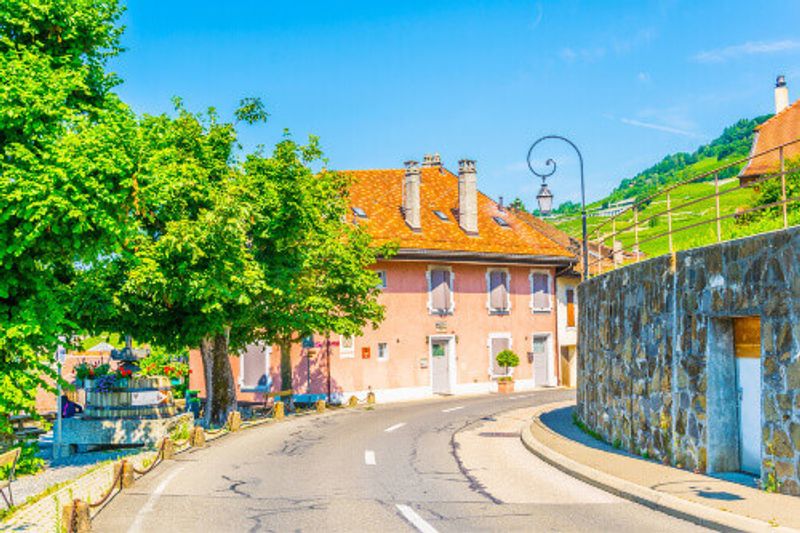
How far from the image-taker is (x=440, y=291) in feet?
125

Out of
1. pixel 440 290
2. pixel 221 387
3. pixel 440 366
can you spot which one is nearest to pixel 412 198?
pixel 440 290

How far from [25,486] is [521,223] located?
32.3 metres

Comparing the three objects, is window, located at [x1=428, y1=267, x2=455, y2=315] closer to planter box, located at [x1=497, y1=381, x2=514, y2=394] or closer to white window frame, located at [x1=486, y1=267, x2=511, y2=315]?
white window frame, located at [x1=486, y1=267, x2=511, y2=315]

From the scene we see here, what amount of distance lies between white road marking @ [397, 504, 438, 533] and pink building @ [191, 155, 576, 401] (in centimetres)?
2320

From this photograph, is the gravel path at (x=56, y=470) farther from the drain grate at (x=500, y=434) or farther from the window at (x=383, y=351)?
the window at (x=383, y=351)

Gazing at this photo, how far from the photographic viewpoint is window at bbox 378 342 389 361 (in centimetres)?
3650

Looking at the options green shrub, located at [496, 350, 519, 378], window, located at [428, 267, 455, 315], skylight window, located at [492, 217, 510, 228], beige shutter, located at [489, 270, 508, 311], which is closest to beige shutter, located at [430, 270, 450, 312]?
window, located at [428, 267, 455, 315]

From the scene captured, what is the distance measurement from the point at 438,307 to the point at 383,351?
3.48 metres

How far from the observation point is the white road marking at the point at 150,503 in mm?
10352

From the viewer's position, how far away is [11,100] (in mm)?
13789

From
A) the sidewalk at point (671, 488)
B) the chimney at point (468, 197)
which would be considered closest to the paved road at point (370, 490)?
the sidewalk at point (671, 488)

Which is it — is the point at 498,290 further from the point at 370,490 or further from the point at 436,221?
the point at 370,490

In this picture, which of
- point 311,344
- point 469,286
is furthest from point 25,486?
point 469,286

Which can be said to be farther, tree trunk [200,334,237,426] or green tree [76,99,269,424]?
tree trunk [200,334,237,426]
